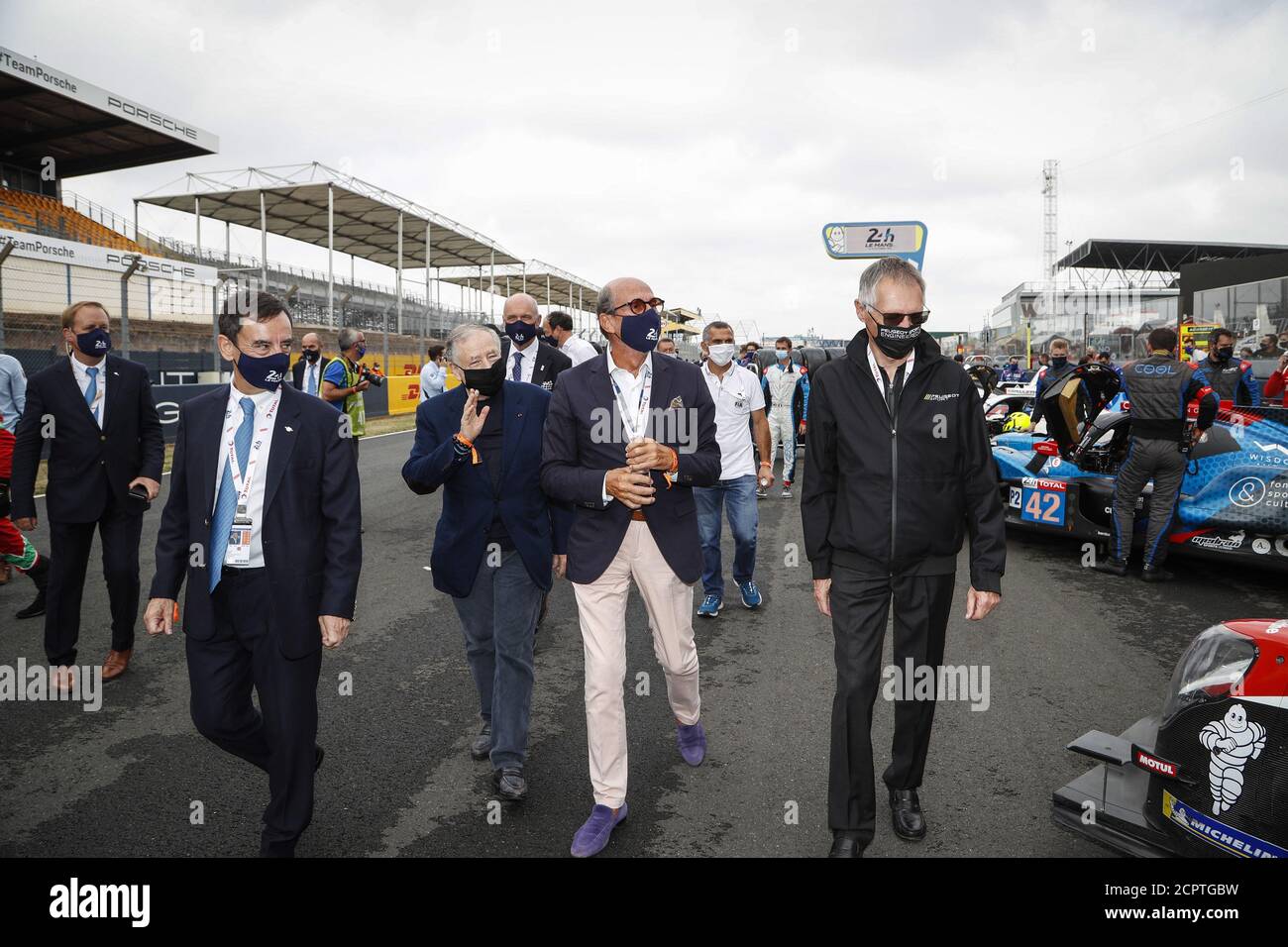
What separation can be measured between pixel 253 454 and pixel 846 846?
2.46m

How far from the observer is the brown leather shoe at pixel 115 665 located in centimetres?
462

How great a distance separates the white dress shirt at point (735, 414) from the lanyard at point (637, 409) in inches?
93.3

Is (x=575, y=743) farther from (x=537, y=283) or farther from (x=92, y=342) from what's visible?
(x=537, y=283)

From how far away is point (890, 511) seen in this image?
116 inches

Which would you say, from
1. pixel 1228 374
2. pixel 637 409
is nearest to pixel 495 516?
pixel 637 409

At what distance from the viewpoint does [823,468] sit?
3.10 m

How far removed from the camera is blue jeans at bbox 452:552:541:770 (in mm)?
3426

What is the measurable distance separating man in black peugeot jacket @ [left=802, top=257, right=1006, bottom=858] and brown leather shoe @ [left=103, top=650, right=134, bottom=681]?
395 centimetres

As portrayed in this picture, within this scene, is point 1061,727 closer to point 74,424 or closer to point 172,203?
point 74,424

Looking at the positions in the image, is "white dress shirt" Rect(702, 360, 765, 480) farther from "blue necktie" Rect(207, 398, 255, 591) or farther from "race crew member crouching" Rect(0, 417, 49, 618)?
"race crew member crouching" Rect(0, 417, 49, 618)
